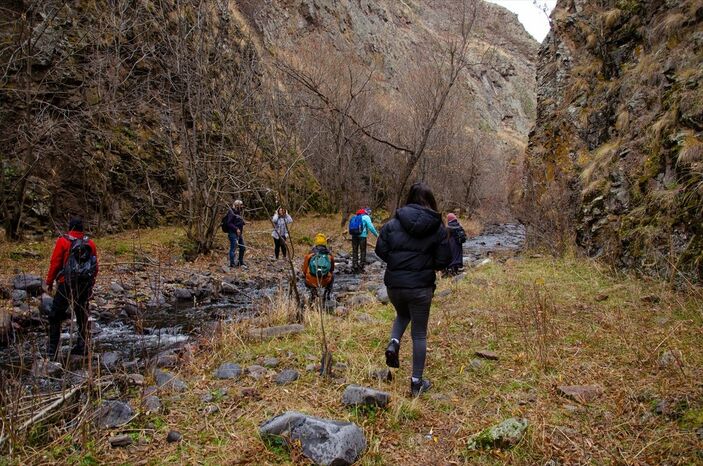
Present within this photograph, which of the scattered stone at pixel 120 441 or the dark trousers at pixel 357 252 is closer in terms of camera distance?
the scattered stone at pixel 120 441

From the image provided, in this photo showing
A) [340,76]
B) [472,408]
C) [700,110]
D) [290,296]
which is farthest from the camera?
[340,76]

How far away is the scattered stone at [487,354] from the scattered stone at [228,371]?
2.59m

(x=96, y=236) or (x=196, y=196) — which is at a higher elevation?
(x=196, y=196)

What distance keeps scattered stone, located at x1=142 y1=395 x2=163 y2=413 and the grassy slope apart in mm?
104

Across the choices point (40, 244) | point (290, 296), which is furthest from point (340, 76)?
point (290, 296)

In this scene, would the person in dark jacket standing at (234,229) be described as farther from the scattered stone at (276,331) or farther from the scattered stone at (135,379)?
the scattered stone at (135,379)

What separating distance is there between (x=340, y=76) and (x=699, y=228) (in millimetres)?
18948

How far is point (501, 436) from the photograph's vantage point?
3.39 m

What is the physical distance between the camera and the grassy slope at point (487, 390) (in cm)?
333

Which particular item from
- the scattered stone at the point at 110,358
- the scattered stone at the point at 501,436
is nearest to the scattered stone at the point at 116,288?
the scattered stone at the point at 110,358

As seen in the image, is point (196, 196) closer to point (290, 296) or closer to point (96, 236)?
point (96, 236)

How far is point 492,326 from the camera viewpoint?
244 inches

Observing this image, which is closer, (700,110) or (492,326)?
(492,326)

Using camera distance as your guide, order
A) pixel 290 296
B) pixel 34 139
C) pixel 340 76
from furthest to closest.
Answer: pixel 340 76, pixel 34 139, pixel 290 296
